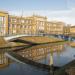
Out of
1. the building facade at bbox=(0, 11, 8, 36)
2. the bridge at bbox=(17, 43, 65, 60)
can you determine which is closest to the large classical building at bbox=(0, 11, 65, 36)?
the building facade at bbox=(0, 11, 8, 36)

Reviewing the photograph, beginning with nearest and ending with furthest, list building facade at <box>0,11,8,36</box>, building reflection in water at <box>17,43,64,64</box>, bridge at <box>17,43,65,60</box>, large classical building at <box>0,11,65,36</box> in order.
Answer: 1. building reflection in water at <box>17,43,64,64</box>
2. bridge at <box>17,43,65,60</box>
3. building facade at <box>0,11,8,36</box>
4. large classical building at <box>0,11,65,36</box>

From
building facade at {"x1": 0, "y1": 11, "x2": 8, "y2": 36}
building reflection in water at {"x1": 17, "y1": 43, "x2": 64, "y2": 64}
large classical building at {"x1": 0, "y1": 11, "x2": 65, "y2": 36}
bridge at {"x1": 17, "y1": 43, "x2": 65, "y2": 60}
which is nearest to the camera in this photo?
building reflection in water at {"x1": 17, "y1": 43, "x2": 64, "y2": 64}

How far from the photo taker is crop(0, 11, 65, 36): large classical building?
107062mm

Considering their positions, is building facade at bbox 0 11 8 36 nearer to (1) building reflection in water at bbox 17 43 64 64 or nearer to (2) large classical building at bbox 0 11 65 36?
(2) large classical building at bbox 0 11 65 36

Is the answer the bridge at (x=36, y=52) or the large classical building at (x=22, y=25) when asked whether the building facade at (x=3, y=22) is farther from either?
the bridge at (x=36, y=52)

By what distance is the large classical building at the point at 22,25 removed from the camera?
4215 inches

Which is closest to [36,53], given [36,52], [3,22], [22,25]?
[36,52]

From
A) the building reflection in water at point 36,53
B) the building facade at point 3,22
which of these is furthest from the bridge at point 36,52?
the building facade at point 3,22

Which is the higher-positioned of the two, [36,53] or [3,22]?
[3,22]

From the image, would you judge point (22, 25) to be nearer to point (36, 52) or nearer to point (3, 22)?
point (3, 22)

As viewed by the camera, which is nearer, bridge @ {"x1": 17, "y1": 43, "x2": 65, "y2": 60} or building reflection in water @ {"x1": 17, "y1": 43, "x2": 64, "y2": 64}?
building reflection in water @ {"x1": 17, "y1": 43, "x2": 64, "y2": 64}

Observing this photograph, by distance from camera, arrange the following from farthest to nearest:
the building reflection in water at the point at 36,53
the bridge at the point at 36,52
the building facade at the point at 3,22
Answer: the building facade at the point at 3,22, the bridge at the point at 36,52, the building reflection in water at the point at 36,53

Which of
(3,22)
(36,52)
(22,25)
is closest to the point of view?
(36,52)

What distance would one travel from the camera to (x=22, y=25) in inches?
5010
